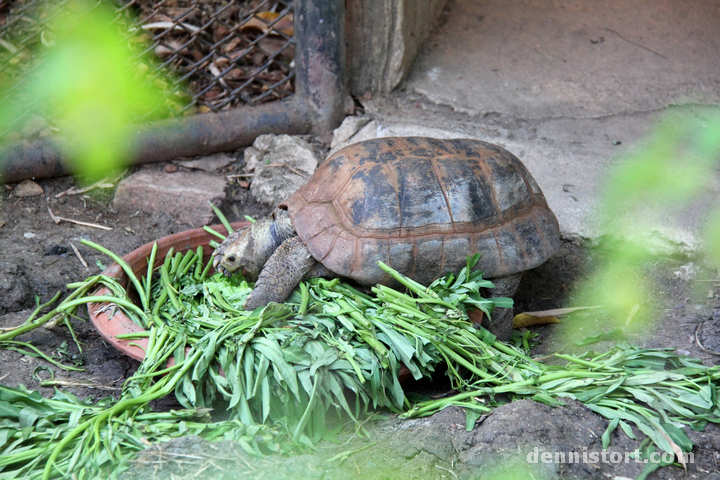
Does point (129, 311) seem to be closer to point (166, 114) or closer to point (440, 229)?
point (440, 229)

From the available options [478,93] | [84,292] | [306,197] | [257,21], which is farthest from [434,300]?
[257,21]

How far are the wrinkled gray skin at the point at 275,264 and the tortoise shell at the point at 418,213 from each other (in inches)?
3.8

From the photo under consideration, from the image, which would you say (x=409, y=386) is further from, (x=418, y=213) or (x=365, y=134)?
(x=365, y=134)

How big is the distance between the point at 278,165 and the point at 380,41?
4.39ft

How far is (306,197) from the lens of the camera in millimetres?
3271

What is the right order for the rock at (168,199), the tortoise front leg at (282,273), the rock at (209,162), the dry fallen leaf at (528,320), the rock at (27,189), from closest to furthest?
the tortoise front leg at (282,273) → the dry fallen leaf at (528,320) → the rock at (27,189) → the rock at (168,199) → the rock at (209,162)

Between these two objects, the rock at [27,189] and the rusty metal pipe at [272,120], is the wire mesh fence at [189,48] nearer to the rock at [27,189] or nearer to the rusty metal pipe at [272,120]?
the rusty metal pipe at [272,120]

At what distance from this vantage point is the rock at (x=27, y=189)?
404 cm

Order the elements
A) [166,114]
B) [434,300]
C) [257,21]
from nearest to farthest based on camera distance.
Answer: [434,300], [166,114], [257,21]

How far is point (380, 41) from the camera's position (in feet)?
15.5

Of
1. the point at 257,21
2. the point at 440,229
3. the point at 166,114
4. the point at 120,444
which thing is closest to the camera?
the point at 120,444

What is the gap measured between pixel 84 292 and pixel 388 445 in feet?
6.05

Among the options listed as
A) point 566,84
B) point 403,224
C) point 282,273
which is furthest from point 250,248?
point 566,84

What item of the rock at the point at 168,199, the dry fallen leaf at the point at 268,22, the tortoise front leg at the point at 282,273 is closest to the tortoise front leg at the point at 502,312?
the tortoise front leg at the point at 282,273
